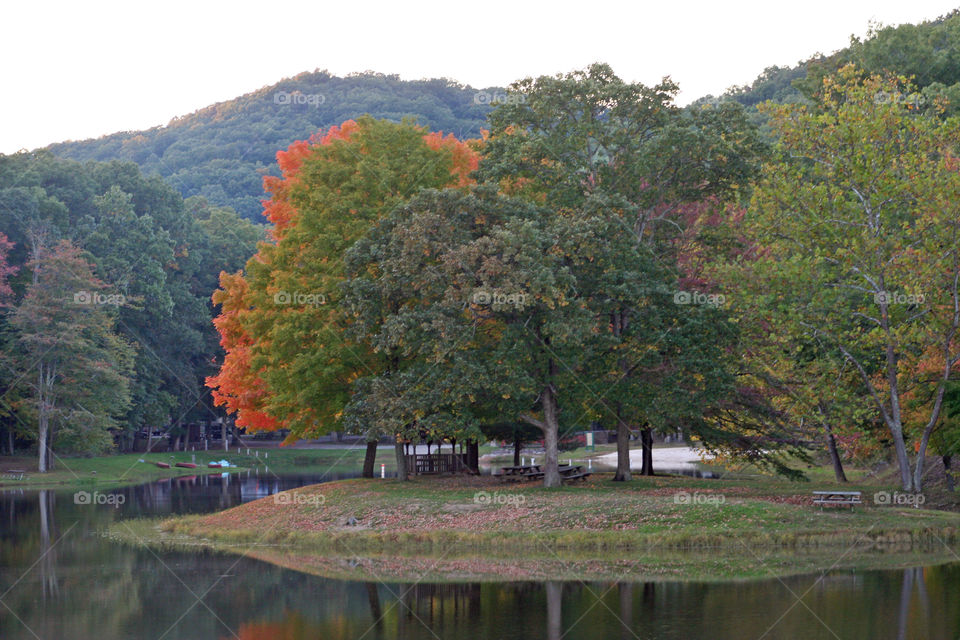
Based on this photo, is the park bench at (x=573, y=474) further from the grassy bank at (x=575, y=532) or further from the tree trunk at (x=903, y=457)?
the tree trunk at (x=903, y=457)

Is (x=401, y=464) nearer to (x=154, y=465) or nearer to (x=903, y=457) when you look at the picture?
(x=903, y=457)

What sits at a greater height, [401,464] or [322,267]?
[322,267]

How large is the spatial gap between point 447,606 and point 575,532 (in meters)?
8.91

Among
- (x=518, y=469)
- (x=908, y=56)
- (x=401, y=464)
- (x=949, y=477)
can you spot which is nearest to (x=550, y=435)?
(x=518, y=469)

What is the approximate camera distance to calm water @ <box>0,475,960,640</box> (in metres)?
17.9

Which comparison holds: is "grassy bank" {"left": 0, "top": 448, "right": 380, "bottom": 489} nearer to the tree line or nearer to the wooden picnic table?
the tree line

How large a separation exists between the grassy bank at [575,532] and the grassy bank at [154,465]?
33.4 m

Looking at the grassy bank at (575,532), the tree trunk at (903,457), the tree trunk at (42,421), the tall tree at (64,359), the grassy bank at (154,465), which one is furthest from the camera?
the tall tree at (64,359)

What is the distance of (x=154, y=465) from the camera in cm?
8062

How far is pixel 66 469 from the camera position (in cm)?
7194

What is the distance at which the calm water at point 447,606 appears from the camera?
17906 millimetres

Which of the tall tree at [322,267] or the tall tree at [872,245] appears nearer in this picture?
the tall tree at [872,245]

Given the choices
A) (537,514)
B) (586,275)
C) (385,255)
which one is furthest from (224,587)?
(586,275)

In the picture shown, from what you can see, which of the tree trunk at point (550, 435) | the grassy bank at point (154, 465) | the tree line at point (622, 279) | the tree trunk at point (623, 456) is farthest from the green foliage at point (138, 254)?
the tree trunk at point (550, 435)
